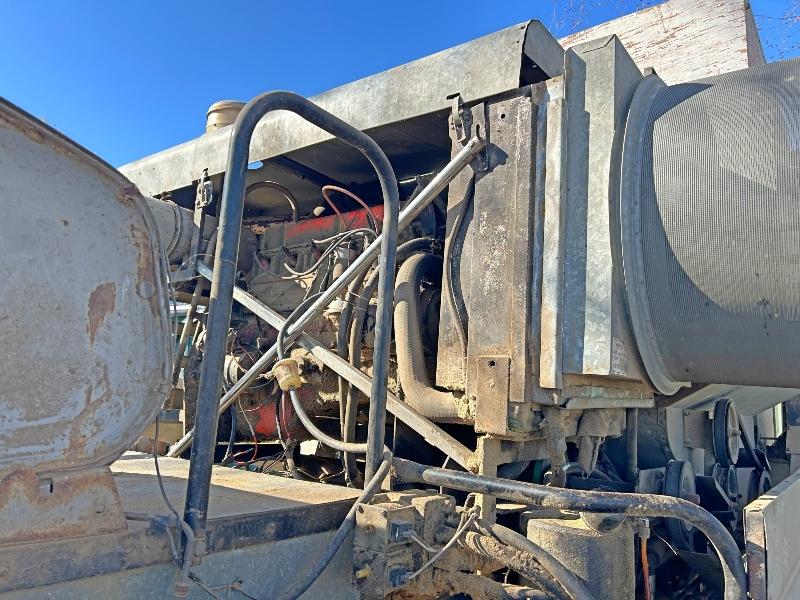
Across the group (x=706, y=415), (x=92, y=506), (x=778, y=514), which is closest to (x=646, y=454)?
(x=706, y=415)

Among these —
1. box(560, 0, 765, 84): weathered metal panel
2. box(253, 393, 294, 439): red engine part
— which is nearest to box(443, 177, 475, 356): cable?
box(253, 393, 294, 439): red engine part

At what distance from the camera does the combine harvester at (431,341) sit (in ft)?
5.06

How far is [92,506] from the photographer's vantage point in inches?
61.1

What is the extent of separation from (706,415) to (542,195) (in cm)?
226

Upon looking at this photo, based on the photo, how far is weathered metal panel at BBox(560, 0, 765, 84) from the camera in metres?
5.23

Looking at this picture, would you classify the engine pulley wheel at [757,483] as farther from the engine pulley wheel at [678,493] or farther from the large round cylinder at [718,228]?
the large round cylinder at [718,228]

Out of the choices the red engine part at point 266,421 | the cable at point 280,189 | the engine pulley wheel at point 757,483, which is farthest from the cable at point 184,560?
the engine pulley wheel at point 757,483

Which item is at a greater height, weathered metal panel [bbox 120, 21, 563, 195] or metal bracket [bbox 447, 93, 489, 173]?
weathered metal panel [bbox 120, 21, 563, 195]

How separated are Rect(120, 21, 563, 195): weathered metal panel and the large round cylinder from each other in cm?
50

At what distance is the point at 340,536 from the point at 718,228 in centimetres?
178

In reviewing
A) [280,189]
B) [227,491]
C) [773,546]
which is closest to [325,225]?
[280,189]

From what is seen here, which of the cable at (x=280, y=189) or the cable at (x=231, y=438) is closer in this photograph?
the cable at (x=231, y=438)

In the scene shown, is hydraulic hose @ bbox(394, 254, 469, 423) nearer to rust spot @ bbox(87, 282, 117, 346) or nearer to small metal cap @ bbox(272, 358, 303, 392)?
small metal cap @ bbox(272, 358, 303, 392)

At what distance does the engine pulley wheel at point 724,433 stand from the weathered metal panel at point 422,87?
7.84 ft
